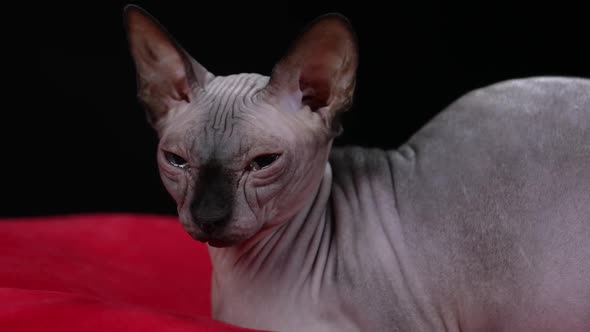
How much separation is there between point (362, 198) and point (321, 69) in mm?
257

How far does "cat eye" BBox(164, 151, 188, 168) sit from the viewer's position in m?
1.27

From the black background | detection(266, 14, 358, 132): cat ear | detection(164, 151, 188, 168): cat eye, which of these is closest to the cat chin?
detection(164, 151, 188, 168): cat eye

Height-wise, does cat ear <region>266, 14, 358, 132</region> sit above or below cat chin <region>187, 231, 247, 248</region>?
above

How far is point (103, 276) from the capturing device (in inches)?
71.0

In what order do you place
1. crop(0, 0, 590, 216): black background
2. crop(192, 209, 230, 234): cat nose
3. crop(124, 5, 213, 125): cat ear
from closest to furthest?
1. crop(192, 209, 230, 234): cat nose
2. crop(124, 5, 213, 125): cat ear
3. crop(0, 0, 590, 216): black background

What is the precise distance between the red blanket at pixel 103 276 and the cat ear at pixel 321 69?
1.26 ft

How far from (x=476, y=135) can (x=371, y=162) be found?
7.7 inches

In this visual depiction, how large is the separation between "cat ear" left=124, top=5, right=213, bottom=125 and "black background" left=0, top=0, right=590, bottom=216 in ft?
3.47

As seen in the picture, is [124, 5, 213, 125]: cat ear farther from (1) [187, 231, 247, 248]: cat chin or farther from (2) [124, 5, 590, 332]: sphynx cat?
(1) [187, 231, 247, 248]: cat chin

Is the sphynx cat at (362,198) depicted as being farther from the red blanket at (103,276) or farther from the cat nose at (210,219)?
the red blanket at (103,276)

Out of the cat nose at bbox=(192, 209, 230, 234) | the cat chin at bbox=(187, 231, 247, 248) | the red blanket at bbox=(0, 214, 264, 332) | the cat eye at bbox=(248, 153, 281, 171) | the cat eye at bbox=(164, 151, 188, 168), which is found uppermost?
the cat eye at bbox=(248, 153, 281, 171)

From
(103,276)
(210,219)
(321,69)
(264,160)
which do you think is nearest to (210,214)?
(210,219)

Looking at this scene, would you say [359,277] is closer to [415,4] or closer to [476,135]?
[476,135]

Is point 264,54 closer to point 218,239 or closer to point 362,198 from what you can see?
point 362,198
